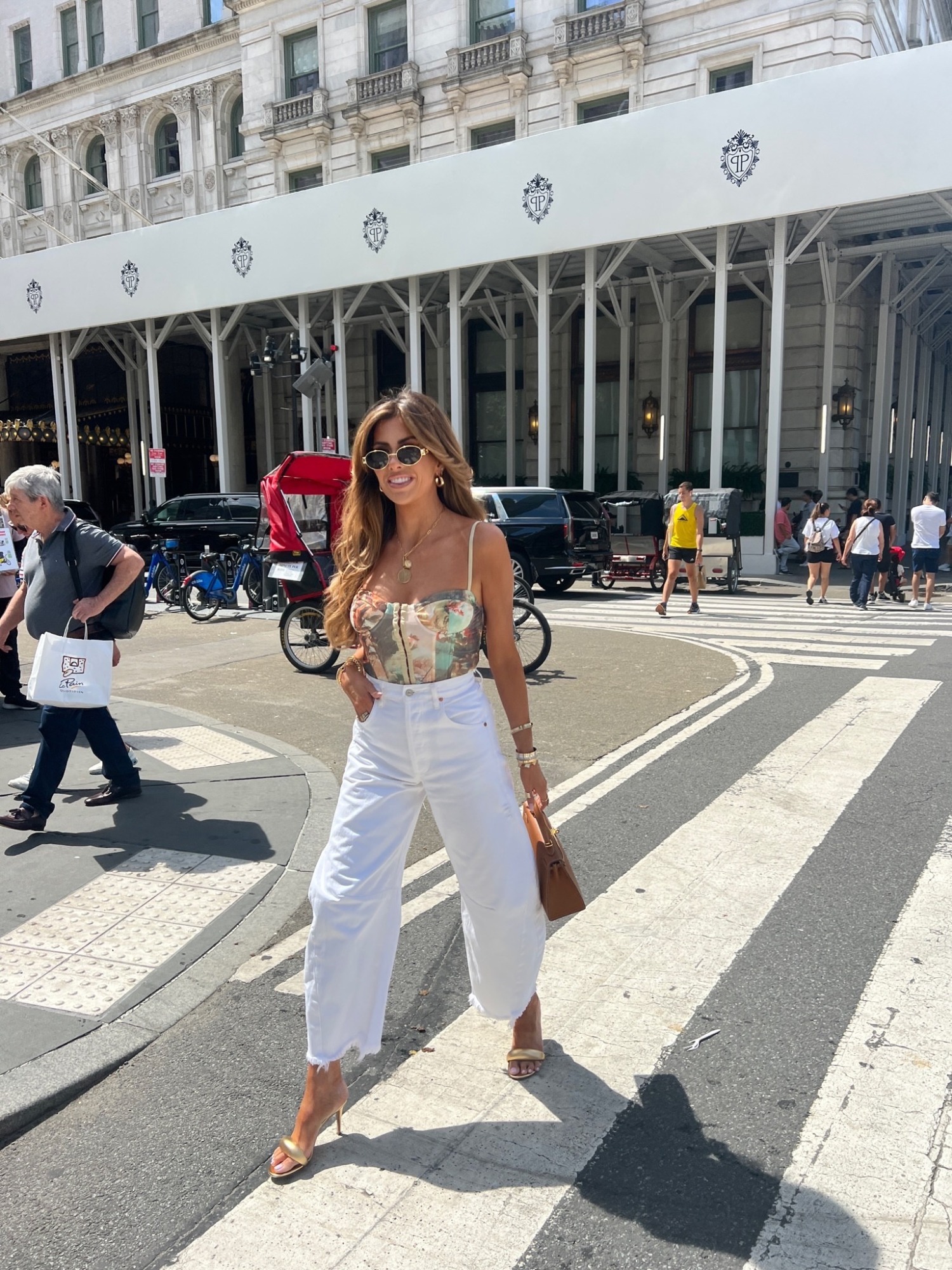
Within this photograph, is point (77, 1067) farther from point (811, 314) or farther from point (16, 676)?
point (811, 314)

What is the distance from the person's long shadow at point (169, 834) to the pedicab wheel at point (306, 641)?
14.2 feet

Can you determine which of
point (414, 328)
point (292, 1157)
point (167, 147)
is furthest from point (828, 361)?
point (167, 147)

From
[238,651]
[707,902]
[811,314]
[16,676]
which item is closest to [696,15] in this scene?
[811,314]

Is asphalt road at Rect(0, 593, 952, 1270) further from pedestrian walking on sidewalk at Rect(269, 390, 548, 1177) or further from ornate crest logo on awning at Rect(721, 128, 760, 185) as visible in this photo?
ornate crest logo on awning at Rect(721, 128, 760, 185)

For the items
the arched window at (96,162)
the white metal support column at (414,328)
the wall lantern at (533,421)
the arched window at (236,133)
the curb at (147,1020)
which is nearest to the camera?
the curb at (147,1020)

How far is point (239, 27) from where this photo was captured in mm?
31797

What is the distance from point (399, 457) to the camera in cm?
273

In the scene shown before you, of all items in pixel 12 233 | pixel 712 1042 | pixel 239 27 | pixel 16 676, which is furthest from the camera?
pixel 12 233

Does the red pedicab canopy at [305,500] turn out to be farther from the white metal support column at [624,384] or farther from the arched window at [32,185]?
the arched window at [32,185]

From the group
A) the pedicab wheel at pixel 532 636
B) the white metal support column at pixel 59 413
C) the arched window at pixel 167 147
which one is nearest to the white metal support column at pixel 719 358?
the pedicab wheel at pixel 532 636

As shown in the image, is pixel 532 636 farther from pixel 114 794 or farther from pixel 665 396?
pixel 665 396

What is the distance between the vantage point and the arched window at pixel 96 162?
37406 millimetres

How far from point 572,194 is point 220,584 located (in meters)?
11.5

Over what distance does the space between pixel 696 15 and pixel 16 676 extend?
24275mm
